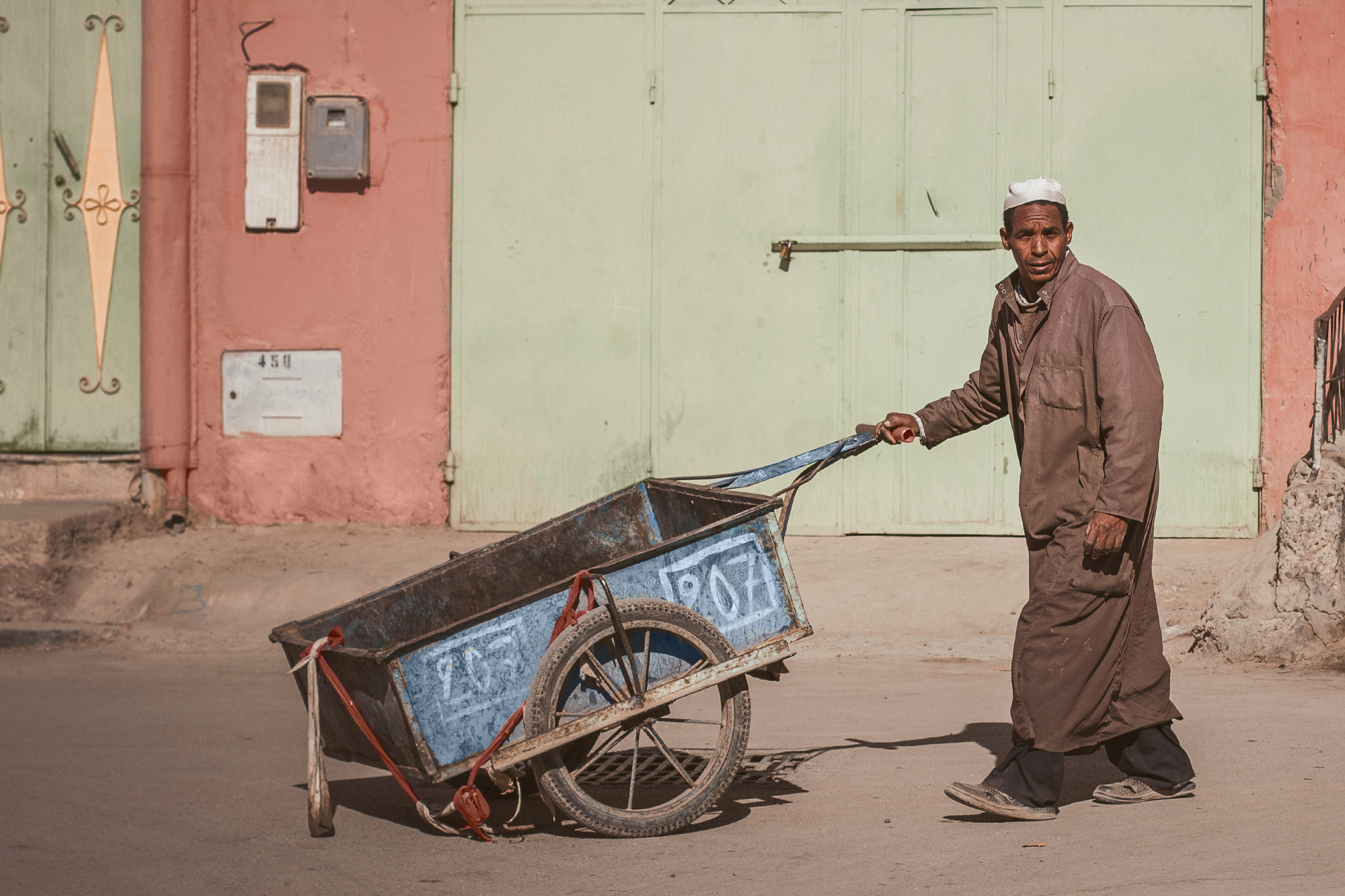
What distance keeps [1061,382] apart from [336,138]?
6.09 meters

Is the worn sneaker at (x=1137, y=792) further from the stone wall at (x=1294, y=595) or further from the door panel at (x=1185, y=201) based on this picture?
the door panel at (x=1185, y=201)

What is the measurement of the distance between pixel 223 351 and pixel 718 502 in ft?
18.2

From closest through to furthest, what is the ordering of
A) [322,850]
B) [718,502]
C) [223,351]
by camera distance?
[322,850], [718,502], [223,351]

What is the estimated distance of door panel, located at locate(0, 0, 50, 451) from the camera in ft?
29.7

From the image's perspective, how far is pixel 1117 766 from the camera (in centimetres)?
439

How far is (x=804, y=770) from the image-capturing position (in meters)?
4.78

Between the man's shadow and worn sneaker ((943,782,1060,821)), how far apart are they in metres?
0.09

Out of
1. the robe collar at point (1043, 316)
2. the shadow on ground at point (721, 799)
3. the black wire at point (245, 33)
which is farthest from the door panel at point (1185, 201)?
the black wire at point (245, 33)

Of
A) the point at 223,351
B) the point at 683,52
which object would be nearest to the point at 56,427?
the point at 223,351

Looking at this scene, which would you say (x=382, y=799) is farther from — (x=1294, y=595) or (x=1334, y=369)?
(x=1334, y=369)

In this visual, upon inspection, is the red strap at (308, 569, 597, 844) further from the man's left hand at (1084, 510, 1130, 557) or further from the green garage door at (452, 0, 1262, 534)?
the green garage door at (452, 0, 1262, 534)

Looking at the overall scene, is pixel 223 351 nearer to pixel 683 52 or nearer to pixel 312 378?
pixel 312 378

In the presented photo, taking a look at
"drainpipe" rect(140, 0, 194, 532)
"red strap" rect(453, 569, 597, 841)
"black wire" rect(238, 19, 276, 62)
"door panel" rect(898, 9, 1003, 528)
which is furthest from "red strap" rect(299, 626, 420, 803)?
"black wire" rect(238, 19, 276, 62)

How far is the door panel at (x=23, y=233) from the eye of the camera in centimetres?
905
